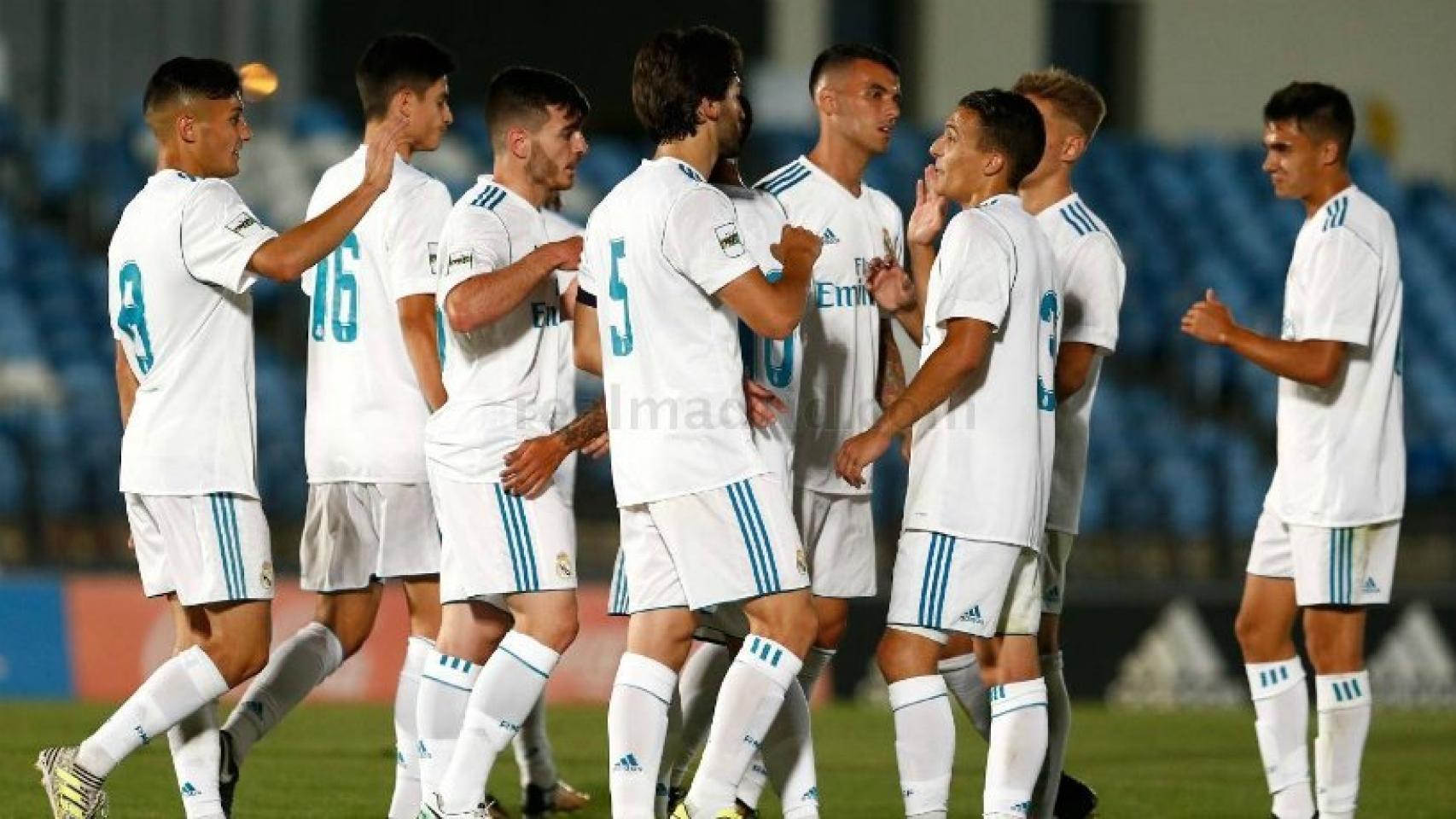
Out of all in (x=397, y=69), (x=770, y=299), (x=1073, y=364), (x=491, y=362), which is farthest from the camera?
(x=397, y=69)

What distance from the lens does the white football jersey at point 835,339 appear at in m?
7.11

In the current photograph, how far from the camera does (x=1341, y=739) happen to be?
7.31 meters

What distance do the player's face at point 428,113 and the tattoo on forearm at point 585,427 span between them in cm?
142

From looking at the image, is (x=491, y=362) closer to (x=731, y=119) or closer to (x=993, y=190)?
(x=731, y=119)

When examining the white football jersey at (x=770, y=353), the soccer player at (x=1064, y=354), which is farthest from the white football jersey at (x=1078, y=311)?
the white football jersey at (x=770, y=353)

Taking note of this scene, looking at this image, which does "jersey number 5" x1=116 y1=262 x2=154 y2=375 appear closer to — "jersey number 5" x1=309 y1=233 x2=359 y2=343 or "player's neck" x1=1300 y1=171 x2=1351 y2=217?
"jersey number 5" x1=309 y1=233 x2=359 y2=343

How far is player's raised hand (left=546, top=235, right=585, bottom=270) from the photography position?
644 centimetres

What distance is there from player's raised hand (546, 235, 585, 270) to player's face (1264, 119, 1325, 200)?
250 centimetres

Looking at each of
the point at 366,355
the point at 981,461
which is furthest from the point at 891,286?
the point at 366,355

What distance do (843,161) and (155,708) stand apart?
2708mm

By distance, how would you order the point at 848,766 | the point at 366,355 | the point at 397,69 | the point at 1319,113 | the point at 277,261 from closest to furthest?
the point at 277,261, the point at 366,355, the point at 397,69, the point at 1319,113, the point at 848,766

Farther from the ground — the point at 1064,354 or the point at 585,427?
the point at 1064,354

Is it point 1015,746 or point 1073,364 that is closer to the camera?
point 1015,746

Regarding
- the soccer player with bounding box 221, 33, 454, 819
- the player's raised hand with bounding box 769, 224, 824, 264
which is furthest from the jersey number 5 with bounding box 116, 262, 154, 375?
the player's raised hand with bounding box 769, 224, 824, 264
